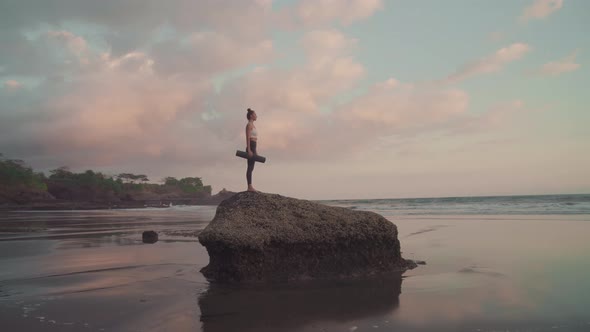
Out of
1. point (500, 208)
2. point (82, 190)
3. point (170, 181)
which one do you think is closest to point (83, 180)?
point (82, 190)

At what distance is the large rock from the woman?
0.80 m

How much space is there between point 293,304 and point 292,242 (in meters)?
1.64

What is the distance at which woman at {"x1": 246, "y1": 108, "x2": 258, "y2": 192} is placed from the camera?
28.6ft

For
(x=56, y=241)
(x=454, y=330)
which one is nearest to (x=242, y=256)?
(x=454, y=330)

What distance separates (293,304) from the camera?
5.47 meters

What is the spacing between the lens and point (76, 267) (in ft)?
27.3

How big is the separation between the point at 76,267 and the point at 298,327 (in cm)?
595

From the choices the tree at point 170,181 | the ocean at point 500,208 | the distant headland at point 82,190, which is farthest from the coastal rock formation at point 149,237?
the tree at point 170,181

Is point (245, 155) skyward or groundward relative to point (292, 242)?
skyward

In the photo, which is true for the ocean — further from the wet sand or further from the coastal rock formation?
the coastal rock formation

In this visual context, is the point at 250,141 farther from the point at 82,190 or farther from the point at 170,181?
the point at 170,181

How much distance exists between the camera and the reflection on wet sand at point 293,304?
15.4ft

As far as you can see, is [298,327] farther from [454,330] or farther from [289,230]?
[289,230]

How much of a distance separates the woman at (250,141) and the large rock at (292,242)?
80 cm
